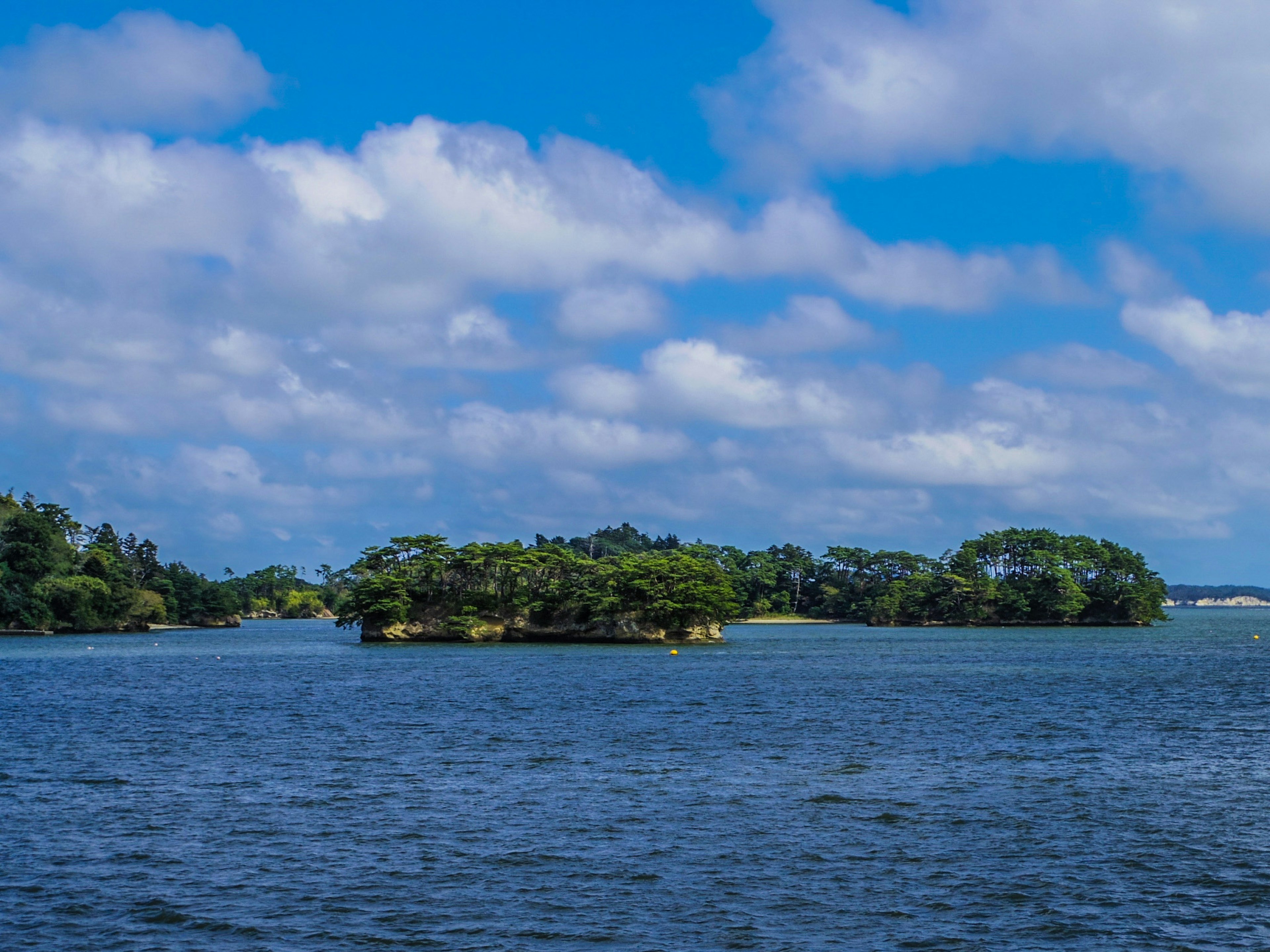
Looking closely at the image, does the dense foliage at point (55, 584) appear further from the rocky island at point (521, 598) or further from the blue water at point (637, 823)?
the blue water at point (637, 823)

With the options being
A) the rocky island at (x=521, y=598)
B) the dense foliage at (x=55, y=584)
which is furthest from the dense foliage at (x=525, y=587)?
the dense foliage at (x=55, y=584)

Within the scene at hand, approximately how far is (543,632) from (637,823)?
333 feet

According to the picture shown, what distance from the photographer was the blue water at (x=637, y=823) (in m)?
17.7

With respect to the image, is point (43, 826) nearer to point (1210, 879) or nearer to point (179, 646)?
point (1210, 879)

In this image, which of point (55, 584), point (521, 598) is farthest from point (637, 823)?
point (55, 584)

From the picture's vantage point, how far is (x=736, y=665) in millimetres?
83250

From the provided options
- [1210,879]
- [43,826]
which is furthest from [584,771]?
[1210,879]

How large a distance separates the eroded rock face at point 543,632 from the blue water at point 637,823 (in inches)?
2599

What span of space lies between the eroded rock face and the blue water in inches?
2599

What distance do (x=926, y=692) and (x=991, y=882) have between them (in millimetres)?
39084

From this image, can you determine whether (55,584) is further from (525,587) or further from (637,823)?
(637,823)

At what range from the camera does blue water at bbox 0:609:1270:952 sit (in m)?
17.7

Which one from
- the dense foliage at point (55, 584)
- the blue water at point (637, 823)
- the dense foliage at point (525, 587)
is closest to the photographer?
the blue water at point (637, 823)

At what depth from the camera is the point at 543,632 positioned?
125188 mm
